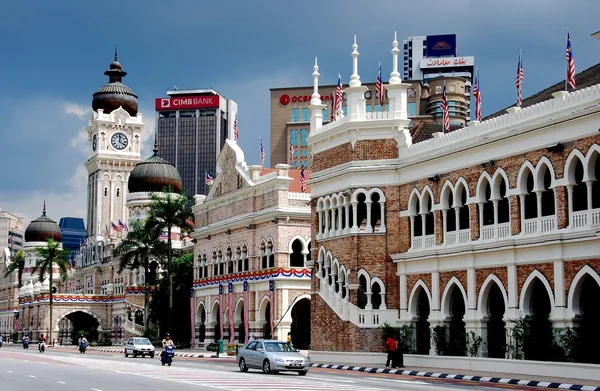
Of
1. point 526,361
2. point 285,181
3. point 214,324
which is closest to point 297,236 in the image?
point 285,181

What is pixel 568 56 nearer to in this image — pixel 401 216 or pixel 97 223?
pixel 401 216

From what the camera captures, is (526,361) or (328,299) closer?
(526,361)

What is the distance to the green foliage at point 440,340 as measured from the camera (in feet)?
126

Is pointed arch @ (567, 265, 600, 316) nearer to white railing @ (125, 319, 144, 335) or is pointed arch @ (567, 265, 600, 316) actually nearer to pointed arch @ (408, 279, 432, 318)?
pointed arch @ (408, 279, 432, 318)

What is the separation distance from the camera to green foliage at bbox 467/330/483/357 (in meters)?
36.4

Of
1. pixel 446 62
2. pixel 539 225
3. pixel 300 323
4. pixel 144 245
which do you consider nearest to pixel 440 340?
pixel 539 225

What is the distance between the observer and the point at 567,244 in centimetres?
3256

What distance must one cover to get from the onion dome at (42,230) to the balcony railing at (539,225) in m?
103

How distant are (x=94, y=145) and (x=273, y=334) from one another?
80.8 m

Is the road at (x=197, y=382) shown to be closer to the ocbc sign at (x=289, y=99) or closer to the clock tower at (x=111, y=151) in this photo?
the clock tower at (x=111, y=151)

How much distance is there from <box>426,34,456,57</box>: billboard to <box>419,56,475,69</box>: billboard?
2.97 metres

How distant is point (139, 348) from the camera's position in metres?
54.9

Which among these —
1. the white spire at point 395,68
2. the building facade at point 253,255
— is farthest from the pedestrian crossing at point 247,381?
the building facade at point 253,255

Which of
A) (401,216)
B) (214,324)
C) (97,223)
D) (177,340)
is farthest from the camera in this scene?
(97,223)
